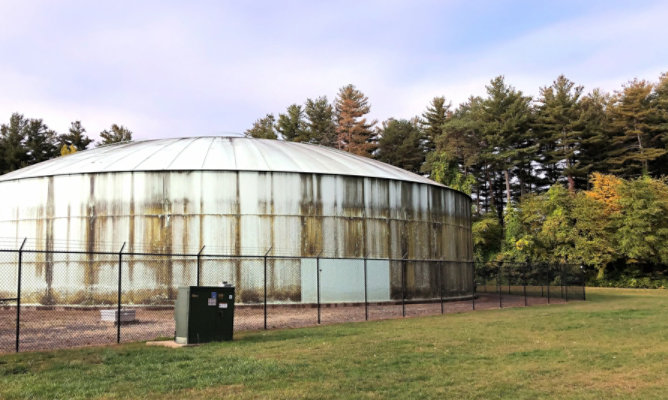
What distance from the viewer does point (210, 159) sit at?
27547 mm

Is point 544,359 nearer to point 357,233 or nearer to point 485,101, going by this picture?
point 357,233

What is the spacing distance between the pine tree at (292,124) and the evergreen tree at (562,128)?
1359 inches

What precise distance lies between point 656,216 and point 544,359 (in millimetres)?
44517

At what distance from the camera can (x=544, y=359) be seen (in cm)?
1157

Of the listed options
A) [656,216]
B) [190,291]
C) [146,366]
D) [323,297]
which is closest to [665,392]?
[146,366]

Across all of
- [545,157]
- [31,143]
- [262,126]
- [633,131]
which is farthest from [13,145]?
[633,131]

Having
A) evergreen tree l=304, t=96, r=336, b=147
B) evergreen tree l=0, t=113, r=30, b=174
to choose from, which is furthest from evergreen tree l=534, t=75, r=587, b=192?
evergreen tree l=0, t=113, r=30, b=174

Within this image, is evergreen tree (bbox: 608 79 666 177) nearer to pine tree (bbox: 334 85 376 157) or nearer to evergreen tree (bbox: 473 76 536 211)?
evergreen tree (bbox: 473 76 536 211)

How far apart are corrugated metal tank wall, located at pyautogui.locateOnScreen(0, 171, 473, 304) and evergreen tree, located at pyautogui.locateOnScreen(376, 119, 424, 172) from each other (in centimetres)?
5450

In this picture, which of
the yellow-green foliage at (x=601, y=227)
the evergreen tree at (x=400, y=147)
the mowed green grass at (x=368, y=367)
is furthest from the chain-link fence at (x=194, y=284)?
the evergreen tree at (x=400, y=147)

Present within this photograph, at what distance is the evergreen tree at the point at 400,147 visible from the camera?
81.8m

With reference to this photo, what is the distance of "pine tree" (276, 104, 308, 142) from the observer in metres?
87.8

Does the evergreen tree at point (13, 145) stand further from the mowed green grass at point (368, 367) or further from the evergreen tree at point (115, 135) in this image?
the mowed green grass at point (368, 367)

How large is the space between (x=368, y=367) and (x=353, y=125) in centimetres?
7421
